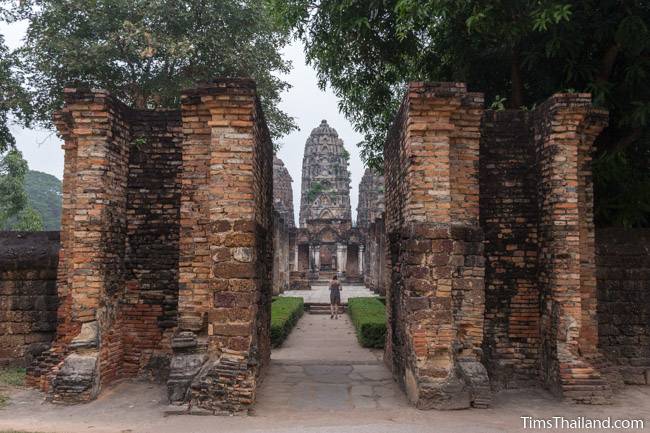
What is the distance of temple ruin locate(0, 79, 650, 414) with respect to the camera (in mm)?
7176

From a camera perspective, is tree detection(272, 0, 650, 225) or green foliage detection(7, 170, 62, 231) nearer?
tree detection(272, 0, 650, 225)

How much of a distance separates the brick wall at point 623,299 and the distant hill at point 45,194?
49974 millimetres

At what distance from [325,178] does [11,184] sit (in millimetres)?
28641

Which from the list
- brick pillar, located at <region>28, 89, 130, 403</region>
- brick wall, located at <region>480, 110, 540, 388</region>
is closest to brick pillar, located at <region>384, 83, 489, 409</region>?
brick wall, located at <region>480, 110, 540, 388</region>

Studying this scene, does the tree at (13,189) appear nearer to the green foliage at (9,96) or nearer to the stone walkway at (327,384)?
the green foliage at (9,96)

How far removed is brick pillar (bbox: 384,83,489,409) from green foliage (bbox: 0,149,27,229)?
23.2 meters

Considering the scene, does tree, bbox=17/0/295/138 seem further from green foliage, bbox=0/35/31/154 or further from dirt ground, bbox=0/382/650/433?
dirt ground, bbox=0/382/650/433

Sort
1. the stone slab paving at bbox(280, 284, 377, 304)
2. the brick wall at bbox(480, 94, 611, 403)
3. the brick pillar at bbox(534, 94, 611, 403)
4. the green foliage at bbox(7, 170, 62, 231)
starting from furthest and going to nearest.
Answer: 1. the green foliage at bbox(7, 170, 62, 231)
2. the stone slab paving at bbox(280, 284, 377, 304)
3. the brick wall at bbox(480, 94, 611, 403)
4. the brick pillar at bbox(534, 94, 611, 403)

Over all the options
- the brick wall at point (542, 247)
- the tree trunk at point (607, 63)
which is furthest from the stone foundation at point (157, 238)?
the tree trunk at point (607, 63)

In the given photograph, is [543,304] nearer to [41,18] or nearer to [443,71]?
[443,71]

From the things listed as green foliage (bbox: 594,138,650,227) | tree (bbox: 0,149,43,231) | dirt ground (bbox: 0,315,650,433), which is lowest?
dirt ground (bbox: 0,315,650,433)

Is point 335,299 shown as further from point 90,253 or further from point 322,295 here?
point 90,253

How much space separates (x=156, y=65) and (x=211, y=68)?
1.84 m

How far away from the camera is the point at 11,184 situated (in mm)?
25625
